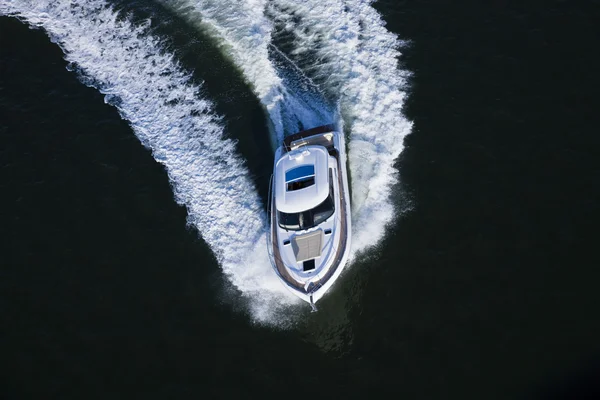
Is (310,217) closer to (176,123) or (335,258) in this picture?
(335,258)

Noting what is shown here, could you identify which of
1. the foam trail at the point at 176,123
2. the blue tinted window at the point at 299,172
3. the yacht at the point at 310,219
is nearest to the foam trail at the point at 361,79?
the yacht at the point at 310,219

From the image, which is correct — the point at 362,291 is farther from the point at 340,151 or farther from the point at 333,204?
the point at 340,151

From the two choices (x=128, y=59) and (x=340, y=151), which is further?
(x=128, y=59)

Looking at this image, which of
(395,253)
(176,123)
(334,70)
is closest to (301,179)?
(395,253)

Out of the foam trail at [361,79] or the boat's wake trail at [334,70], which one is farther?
the boat's wake trail at [334,70]

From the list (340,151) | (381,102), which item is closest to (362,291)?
(340,151)

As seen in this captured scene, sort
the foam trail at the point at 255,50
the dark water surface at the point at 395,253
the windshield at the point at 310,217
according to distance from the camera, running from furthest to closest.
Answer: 1. the foam trail at the point at 255,50
2. the windshield at the point at 310,217
3. the dark water surface at the point at 395,253

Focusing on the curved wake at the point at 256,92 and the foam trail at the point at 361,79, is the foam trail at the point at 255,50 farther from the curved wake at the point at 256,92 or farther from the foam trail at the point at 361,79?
the foam trail at the point at 361,79
